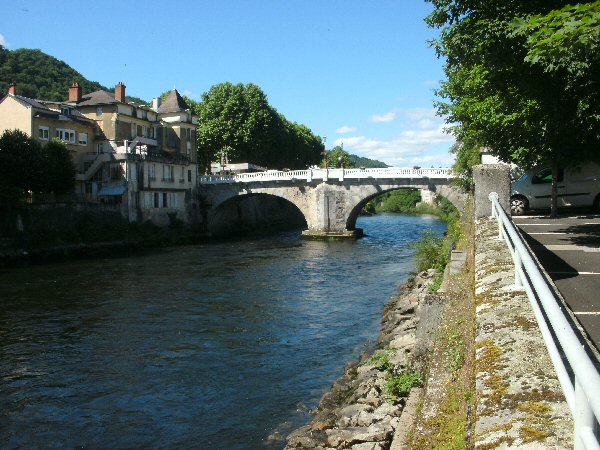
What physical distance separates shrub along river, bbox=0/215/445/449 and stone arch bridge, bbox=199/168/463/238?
18.9 m

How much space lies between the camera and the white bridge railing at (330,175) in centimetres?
4809

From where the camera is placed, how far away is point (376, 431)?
8.63 meters

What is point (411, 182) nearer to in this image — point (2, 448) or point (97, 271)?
point (97, 271)

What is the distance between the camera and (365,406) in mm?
9906

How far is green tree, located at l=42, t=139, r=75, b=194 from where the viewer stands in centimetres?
4122

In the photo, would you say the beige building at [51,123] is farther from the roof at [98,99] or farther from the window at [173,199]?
the window at [173,199]

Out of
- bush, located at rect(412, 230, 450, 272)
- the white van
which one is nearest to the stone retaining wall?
the white van

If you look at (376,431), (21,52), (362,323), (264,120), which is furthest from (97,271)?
(21,52)

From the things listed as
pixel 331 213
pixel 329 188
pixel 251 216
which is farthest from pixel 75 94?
pixel 331 213

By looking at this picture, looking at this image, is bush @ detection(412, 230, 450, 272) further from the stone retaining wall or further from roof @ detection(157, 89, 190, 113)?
roof @ detection(157, 89, 190, 113)

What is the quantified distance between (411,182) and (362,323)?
3171 centimetres

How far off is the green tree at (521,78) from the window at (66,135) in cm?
3495

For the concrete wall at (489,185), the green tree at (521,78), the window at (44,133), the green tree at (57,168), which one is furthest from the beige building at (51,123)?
the concrete wall at (489,185)

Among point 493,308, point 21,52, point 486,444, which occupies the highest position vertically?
point 21,52
